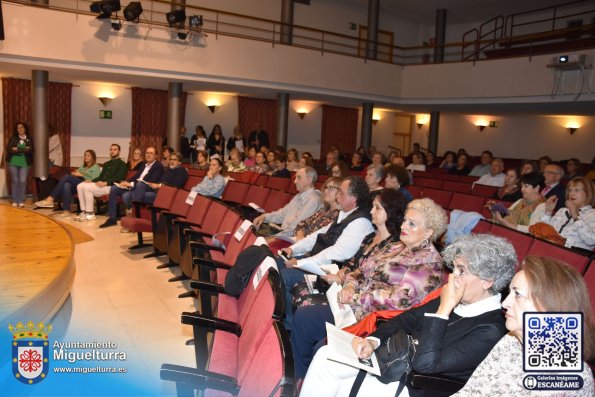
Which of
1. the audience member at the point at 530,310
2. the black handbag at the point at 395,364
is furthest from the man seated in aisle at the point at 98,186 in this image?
the audience member at the point at 530,310

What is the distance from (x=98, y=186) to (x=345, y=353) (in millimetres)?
6867

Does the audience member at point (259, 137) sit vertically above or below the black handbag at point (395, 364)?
above

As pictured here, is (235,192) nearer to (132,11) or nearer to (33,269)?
(132,11)

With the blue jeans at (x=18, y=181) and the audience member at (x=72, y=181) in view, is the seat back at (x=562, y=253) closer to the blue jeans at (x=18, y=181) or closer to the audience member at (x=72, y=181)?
the audience member at (x=72, y=181)

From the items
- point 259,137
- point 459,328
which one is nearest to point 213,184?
point 459,328

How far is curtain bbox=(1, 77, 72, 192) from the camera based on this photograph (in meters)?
9.79

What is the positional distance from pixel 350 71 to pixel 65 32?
5845 mm

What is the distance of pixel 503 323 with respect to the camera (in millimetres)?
1779

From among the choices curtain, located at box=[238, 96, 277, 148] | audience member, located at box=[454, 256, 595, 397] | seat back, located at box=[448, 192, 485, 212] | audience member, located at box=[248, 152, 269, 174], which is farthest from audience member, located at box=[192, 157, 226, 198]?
curtain, located at box=[238, 96, 277, 148]

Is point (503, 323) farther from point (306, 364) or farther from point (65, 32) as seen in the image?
point (65, 32)

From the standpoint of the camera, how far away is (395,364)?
6.02ft

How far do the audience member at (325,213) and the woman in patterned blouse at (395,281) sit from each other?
4.02 feet

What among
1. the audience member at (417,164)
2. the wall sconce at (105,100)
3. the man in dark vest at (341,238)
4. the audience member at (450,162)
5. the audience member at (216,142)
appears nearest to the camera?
the man in dark vest at (341,238)

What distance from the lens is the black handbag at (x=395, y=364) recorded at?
1830 millimetres
